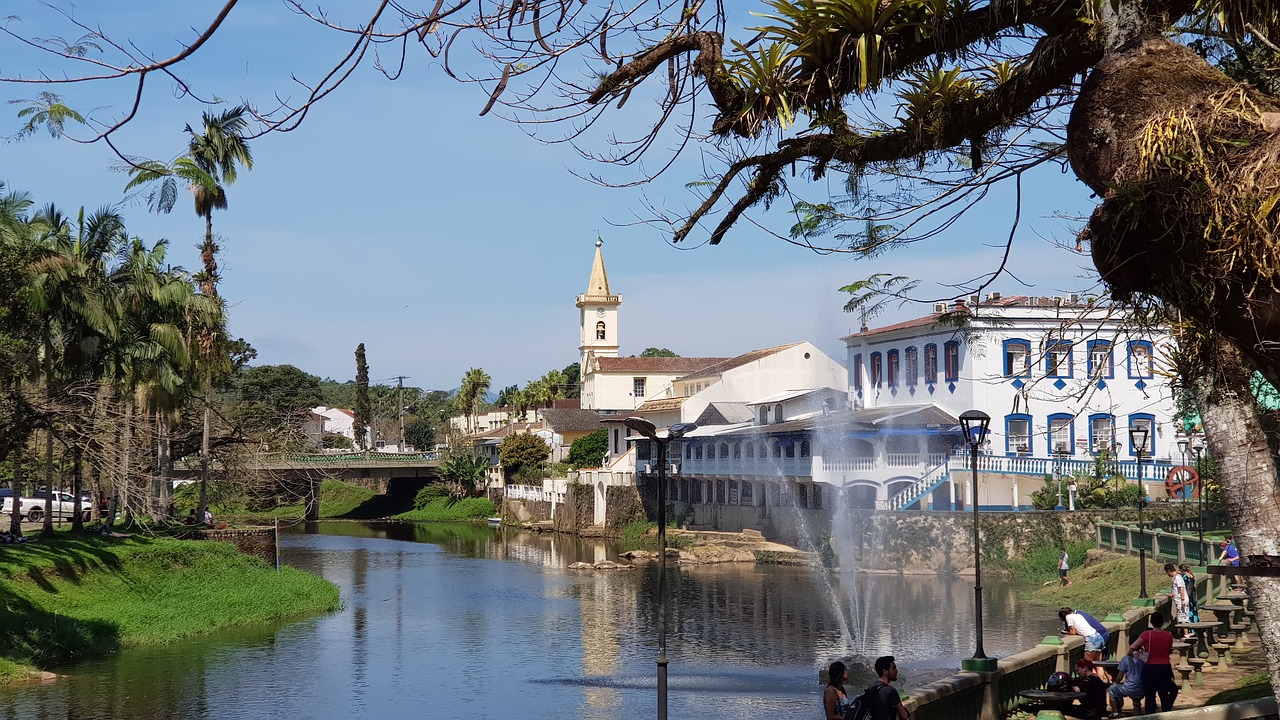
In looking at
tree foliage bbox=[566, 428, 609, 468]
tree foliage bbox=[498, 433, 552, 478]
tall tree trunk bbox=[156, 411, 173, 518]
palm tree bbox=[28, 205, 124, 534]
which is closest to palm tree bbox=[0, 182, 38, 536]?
palm tree bbox=[28, 205, 124, 534]

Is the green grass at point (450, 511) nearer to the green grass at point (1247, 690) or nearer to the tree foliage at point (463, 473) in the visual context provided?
the tree foliage at point (463, 473)

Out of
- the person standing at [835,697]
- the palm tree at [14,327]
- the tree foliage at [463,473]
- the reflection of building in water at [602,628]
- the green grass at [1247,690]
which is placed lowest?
the reflection of building in water at [602,628]

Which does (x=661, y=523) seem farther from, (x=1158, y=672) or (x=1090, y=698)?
(x=1158, y=672)

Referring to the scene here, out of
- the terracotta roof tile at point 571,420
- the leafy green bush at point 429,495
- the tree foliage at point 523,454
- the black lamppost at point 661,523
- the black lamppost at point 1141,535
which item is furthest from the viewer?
the leafy green bush at point 429,495

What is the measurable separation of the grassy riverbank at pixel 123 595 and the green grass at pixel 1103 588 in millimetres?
23830

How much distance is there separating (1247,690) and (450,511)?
83.1 metres

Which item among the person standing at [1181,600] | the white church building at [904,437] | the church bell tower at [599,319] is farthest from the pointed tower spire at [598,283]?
the person standing at [1181,600]

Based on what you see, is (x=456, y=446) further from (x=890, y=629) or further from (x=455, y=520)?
(x=890, y=629)

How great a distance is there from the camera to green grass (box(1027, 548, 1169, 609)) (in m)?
32.2

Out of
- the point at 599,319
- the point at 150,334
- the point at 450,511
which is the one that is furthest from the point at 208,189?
the point at 599,319

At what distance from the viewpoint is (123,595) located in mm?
33281

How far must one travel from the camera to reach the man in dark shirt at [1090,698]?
14.1 metres

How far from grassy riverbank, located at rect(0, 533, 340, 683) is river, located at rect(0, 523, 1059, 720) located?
0.94 metres

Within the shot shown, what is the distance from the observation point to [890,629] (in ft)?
115
